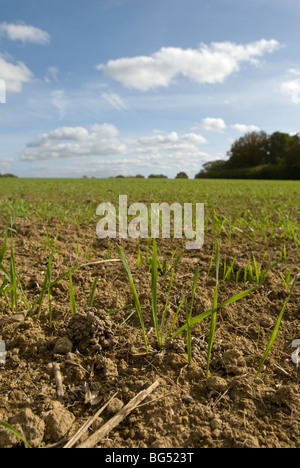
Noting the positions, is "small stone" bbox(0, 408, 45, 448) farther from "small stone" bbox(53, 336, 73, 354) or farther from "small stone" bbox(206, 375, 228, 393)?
"small stone" bbox(206, 375, 228, 393)

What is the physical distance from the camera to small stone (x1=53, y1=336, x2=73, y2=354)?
3.59 ft

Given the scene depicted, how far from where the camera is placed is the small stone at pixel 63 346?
1.10 metres

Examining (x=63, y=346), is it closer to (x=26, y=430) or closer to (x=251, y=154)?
(x=26, y=430)

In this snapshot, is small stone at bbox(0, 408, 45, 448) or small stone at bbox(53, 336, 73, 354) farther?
small stone at bbox(53, 336, 73, 354)

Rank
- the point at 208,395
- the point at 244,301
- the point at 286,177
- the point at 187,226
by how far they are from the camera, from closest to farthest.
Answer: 1. the point at 208,395
2. the point at 244,301
3. the point at 187,226
4. the point at 286,177

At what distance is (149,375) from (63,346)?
0.33 m

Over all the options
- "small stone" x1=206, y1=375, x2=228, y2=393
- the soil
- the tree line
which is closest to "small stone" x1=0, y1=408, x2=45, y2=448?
the soil

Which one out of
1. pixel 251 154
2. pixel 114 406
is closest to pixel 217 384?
pixel 114 406

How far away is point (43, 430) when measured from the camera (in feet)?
2.68

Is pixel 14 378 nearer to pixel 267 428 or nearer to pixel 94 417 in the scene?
pixel 94 417

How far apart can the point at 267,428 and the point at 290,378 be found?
0.24m

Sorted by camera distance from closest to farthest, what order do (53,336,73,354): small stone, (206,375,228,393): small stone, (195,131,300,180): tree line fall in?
(206,375,228,393): small stone < (53,336,73,354): small stone < (195,131,300,180): tree line

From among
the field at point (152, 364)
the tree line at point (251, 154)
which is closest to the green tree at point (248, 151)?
the tree line at point (251, 154)

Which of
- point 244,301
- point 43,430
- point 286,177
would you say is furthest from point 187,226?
point 286,177
